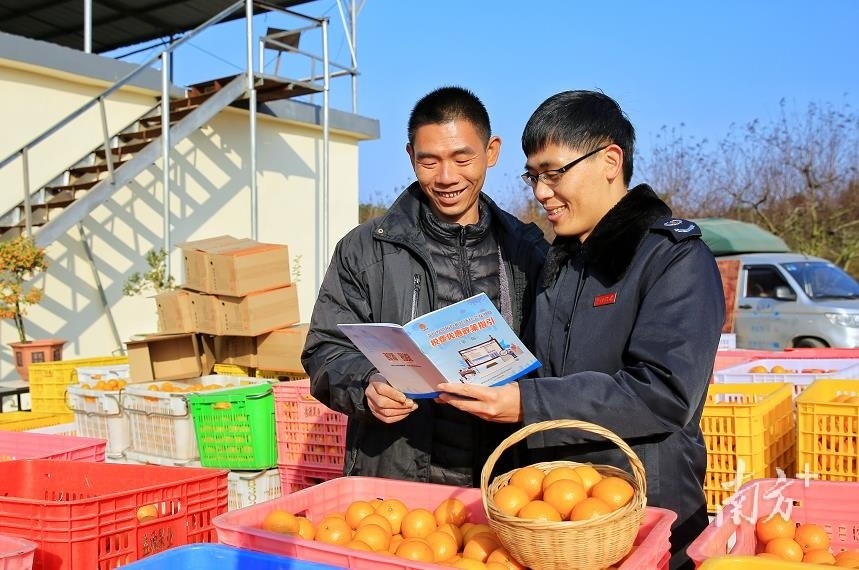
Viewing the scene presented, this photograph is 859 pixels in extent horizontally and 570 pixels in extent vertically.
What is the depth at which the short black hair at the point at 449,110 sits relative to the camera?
112 inches

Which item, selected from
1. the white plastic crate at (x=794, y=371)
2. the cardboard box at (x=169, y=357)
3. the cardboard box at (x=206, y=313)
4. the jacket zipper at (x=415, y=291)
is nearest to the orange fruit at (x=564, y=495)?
the jacket zipper at (x=415, y=291)

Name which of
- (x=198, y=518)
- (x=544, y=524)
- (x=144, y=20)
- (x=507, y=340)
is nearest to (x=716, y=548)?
(x=544, y=524)

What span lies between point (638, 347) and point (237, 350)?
5.11m

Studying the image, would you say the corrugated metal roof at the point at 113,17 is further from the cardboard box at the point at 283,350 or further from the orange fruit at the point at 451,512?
the orange fruit at the point at 451,512

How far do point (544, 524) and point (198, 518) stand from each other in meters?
1.18

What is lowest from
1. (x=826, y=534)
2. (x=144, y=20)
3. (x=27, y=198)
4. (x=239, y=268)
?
(x=826, y=534)

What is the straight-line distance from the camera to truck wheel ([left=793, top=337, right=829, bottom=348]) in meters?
12.0

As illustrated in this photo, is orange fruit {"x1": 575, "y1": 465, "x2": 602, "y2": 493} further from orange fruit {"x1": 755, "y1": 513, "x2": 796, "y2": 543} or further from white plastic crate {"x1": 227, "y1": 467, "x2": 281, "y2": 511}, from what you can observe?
white plastic crate {"x1": 227, "y1": 467, "x2": 281, "y2": 511}

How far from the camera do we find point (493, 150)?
3.04 m

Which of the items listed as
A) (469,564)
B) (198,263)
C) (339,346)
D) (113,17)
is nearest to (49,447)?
(339,346)

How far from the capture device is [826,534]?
2.18m

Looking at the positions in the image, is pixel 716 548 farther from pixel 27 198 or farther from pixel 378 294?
pixel 27 198

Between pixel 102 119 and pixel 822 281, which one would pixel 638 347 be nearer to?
pixel 102 119

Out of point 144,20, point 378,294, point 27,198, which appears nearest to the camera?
point 378,294
